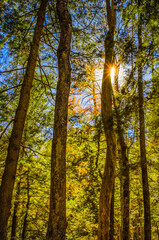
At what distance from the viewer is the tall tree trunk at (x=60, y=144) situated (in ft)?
8.46

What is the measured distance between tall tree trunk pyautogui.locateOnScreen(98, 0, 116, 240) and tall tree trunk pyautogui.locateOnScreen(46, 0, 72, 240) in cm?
191

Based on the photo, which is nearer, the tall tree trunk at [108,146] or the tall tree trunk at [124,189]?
the tall tree trunk at [108,146]

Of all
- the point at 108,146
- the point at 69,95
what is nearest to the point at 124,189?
the point at 108,146

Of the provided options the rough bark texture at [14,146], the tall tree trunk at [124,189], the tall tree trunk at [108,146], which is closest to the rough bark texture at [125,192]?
the tall tree trunk at [124,189]

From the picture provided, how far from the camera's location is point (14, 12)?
4.77 m

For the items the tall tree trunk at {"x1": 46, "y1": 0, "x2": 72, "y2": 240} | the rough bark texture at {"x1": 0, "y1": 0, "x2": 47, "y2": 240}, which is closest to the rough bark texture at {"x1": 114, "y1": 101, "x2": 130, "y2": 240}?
the tall tree trunk at {"x1": 46, "y1": 0, "x2": 72, "y2": 240}

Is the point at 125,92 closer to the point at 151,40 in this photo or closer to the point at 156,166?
the point at 151,40

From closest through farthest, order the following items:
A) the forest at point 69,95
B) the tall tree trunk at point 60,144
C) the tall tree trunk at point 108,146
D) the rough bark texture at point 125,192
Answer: the tall tree trunk at point 60,144
the forest at point 69,95
the tall tree trunk at point 108,146
the rough bark texture at point 125,192

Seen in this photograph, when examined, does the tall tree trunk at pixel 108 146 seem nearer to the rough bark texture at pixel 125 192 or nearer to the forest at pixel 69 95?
the forest at pixel 69 95

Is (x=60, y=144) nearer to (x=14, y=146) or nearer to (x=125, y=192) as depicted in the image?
(x=14, y=146)

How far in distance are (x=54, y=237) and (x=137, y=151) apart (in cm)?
610

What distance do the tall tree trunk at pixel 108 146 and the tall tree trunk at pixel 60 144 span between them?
1910mm

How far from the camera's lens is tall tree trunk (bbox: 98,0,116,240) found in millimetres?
4868

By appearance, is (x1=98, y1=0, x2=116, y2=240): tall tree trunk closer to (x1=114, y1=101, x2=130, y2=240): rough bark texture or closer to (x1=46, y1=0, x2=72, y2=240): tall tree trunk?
(x1=114, y1=101, x2=130, y2=240): rough bark texture
